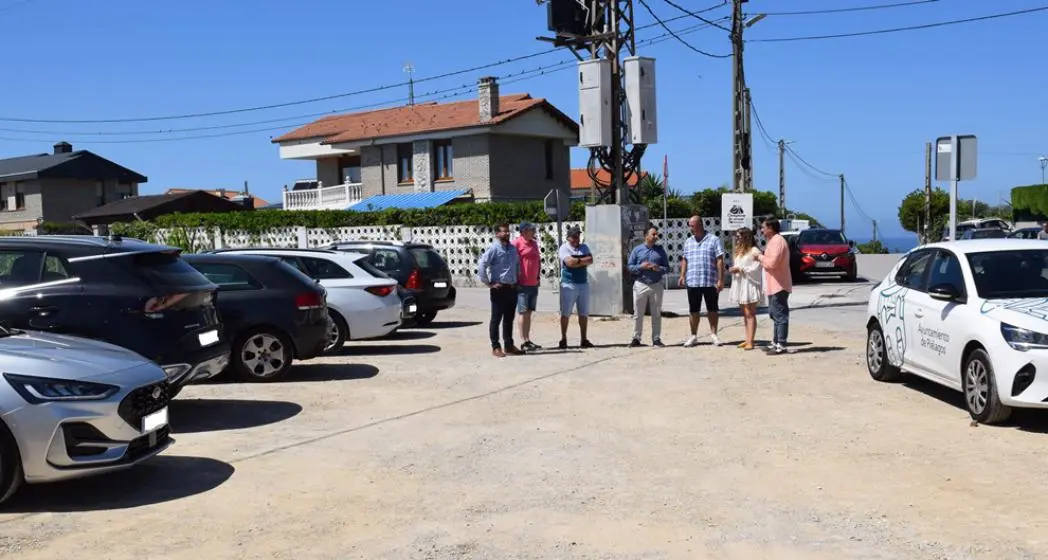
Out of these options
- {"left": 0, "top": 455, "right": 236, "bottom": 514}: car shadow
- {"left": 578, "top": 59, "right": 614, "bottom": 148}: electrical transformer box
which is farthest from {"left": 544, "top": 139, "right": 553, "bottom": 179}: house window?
{"left": 0, "top": 455, "right": 236, "bottom": 514}: car shadow

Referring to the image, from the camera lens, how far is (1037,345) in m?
8.22

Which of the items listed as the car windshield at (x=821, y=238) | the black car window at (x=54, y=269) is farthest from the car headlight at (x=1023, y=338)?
the car windshield at (x=821, y=238)

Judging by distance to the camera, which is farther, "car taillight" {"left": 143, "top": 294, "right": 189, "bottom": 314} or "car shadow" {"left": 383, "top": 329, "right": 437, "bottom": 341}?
"car shadow" {"left": 383, "top": 329, "right": 437, "bottom": 341}

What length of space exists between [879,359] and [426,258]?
938 cm

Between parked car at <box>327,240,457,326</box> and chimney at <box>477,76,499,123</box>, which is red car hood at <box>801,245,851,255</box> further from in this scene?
chimney at <box>477,76,499,123</box>

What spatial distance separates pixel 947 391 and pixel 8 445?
8578 millimetres

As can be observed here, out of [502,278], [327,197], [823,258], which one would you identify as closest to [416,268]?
[502,278]

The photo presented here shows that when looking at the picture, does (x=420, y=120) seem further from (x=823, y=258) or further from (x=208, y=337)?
(x=208, y=337)

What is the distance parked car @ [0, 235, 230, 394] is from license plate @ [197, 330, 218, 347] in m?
0.02

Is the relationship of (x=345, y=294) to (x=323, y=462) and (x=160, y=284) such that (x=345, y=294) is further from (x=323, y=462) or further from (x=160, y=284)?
(x=323, y=462)

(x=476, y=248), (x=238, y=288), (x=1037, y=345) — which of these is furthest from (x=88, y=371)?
(x=476, y=248)

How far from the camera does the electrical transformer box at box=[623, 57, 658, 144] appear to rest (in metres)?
18.5

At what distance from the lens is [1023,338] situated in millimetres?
8328

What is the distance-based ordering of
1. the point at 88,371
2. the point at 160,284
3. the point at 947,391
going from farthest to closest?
the point at 947,391, the point at 160,284, the point at 88,371
